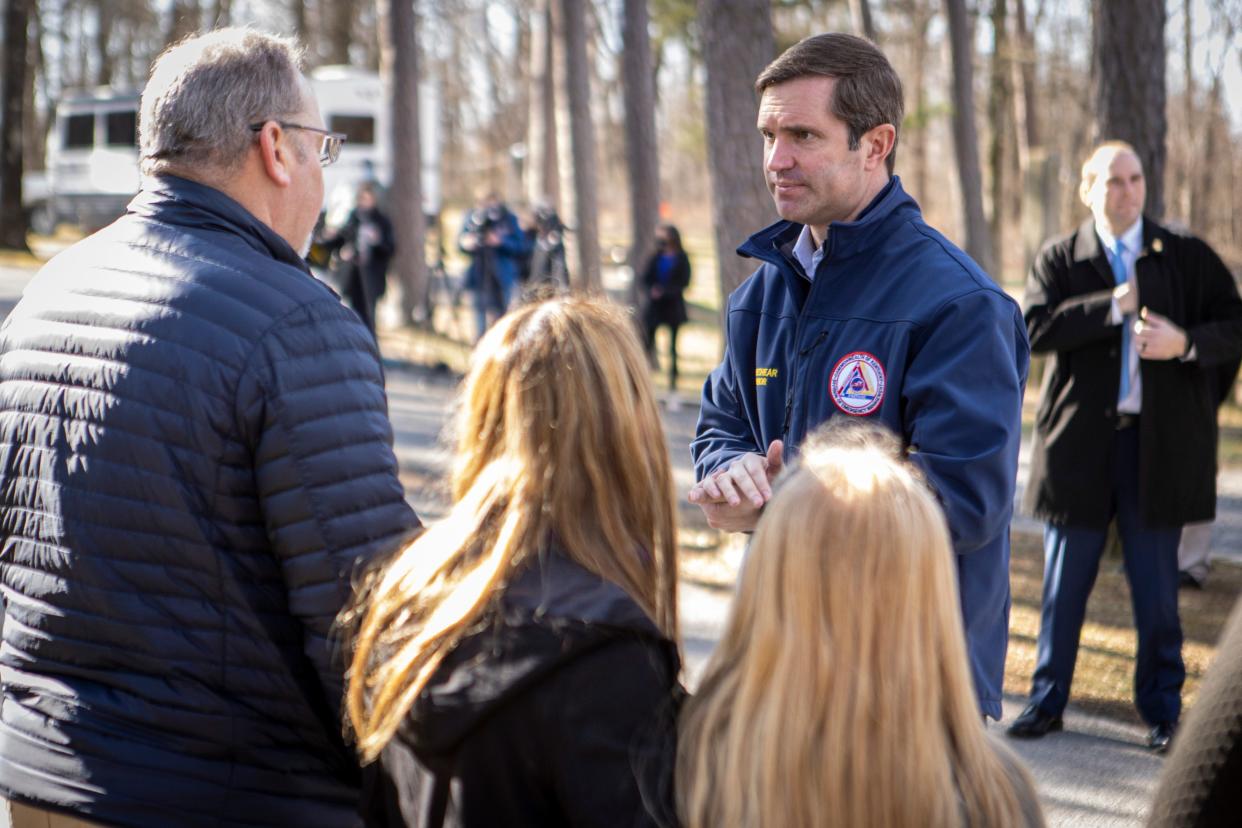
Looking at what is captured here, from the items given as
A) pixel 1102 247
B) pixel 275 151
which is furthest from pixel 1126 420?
pixel 275 151

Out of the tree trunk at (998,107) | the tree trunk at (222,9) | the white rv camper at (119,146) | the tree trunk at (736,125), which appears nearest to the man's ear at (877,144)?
the tree trunk at (736,125)

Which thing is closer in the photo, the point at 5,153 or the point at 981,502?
the point at 981,502

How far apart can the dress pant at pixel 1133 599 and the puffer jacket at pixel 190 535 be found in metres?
3.62

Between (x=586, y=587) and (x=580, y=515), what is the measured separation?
0.41 feet

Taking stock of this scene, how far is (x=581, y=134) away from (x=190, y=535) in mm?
17819

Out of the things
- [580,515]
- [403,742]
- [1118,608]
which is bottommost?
[1118,608]

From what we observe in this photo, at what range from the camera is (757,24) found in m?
8.16

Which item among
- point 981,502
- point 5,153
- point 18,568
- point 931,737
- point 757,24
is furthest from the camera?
point 5,153

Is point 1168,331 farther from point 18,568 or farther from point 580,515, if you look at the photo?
point 18,568

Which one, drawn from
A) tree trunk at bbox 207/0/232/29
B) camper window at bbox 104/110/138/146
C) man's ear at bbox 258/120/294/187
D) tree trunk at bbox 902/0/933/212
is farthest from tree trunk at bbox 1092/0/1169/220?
tree trunk at bbox 207/0/232/29

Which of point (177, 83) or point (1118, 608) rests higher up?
point (177, 83)

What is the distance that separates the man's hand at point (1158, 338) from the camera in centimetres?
469

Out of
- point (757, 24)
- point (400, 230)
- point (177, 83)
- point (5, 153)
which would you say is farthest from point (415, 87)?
point (177, 83)

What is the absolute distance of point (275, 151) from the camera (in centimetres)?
236
